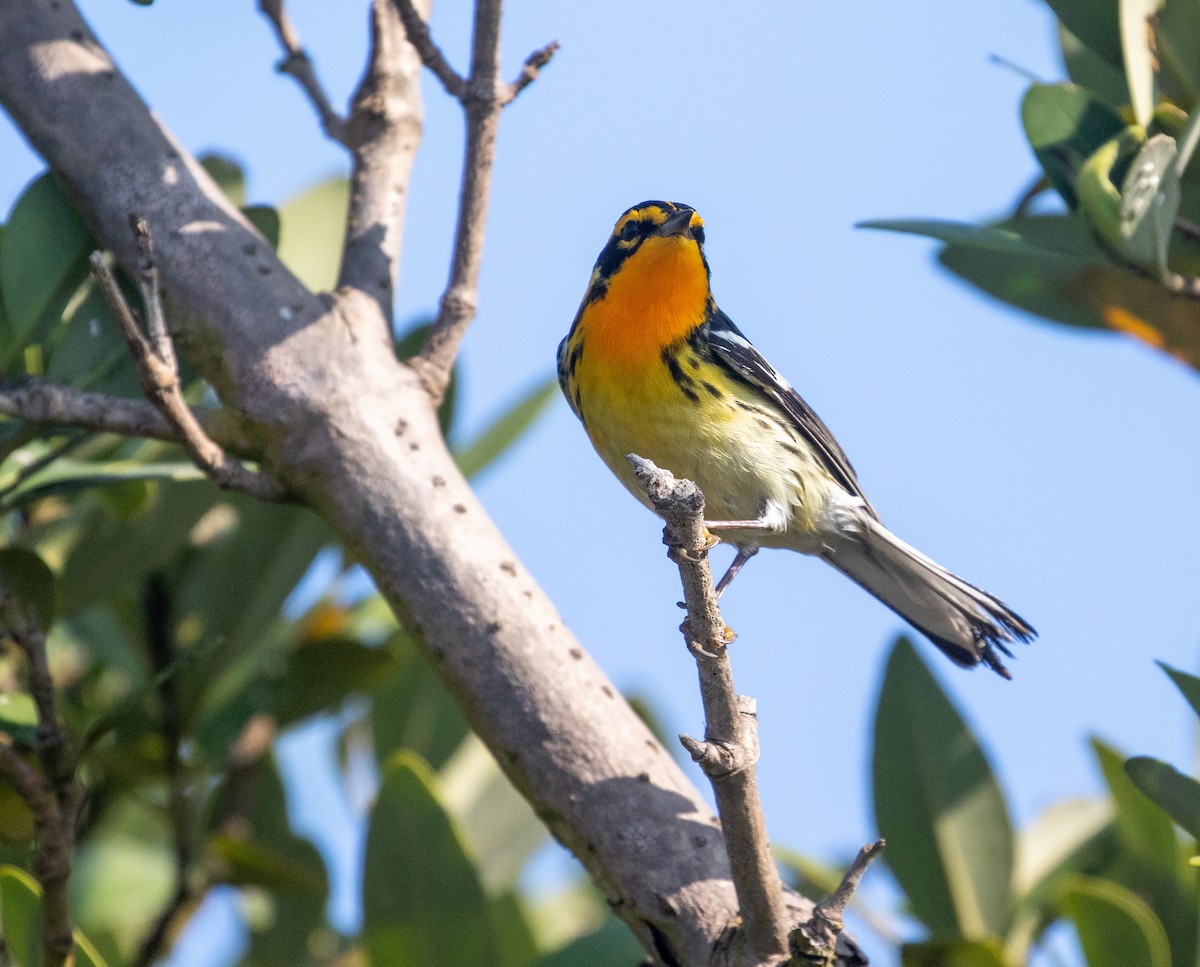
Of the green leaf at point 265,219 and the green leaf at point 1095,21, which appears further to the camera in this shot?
the green leaf at point 265,219

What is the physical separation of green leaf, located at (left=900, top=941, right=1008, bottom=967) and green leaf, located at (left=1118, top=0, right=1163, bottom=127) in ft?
6.35

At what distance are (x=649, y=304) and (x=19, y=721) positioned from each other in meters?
2.22

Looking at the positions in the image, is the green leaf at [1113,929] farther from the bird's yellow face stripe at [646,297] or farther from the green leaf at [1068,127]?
the bird's yellow face stripe at [646,297]

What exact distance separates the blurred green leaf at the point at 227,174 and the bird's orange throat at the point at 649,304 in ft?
3.74

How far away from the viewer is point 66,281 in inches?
138

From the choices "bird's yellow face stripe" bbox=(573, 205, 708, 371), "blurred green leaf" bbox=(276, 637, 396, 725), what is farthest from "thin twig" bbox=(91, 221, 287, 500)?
"bird's yellow face stripe" bbox=(573, 205, 708, 371)

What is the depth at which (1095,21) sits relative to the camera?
3.33 meters

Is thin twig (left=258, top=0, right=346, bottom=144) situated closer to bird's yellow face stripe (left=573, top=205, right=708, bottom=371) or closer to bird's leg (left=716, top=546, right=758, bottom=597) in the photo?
bird's yellow face stripe (left=573, top=205, right=708, bottom=371)

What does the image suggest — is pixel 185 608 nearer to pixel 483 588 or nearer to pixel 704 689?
pixel 483 588

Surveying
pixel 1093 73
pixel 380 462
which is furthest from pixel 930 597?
pixel 380 462

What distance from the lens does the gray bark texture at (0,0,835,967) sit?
2.75 m

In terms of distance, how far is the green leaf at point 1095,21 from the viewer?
331 centimetres

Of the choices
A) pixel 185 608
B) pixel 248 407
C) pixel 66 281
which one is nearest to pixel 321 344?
pixel 248 407

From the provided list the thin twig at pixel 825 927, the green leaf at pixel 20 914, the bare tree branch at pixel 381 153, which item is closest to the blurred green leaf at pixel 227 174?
the bare tree branch at pixel 381 153
